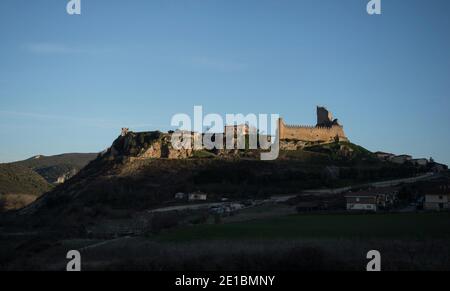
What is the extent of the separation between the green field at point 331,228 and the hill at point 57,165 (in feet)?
360

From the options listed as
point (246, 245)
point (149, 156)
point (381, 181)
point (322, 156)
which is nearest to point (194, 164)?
point (149, 156)

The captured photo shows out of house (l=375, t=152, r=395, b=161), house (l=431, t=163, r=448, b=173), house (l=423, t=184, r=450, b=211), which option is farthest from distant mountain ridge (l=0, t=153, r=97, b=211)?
house (l=431, t=163, r=448, b=173)

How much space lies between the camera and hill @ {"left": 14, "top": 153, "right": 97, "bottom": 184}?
152m

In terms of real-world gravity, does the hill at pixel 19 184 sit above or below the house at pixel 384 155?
below

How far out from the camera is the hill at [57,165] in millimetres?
152500

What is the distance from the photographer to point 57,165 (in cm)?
17188

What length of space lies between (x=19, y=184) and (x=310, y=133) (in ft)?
196

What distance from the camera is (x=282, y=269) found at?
72.9 feet

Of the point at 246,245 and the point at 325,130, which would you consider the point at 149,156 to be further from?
the point at 246,245

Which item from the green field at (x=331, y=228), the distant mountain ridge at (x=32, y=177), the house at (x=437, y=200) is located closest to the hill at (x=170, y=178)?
the distant mountain ridge at (x=32, y=177)

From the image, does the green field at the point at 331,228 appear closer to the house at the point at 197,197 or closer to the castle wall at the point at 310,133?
the house at the point at 197,197

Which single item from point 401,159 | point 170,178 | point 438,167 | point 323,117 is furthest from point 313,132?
point 170,178

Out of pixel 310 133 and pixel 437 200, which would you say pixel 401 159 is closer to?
pixel 310 133

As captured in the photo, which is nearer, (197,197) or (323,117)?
(197,197)
